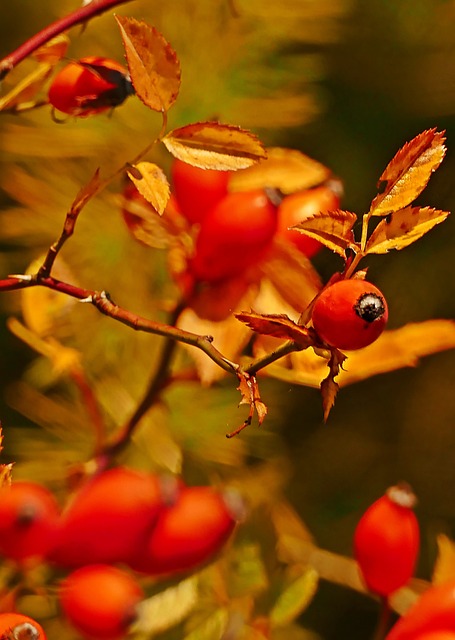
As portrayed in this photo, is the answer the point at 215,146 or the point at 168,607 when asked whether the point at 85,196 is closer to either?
the point at 215,146

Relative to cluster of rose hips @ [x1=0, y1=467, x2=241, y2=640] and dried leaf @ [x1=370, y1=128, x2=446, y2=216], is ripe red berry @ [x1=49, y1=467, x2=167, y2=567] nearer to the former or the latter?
cluster of rose hips @ [x1=0, y1=467, x2=241, y2=640]

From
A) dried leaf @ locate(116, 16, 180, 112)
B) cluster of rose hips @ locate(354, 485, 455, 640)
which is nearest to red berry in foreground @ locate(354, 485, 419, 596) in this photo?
cluster of rose hips @ locate(354, 485, 455, 640)

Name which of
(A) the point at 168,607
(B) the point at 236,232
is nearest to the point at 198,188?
(B) the point at 236,232

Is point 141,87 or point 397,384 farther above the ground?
point 141,87

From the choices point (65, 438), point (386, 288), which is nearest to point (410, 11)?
point (386, 288)

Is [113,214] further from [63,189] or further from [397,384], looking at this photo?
[397,384]

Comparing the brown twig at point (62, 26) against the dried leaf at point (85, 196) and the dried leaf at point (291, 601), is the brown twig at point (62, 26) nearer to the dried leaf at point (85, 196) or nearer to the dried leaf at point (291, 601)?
the dried leaf at point (85, 196)
